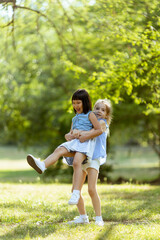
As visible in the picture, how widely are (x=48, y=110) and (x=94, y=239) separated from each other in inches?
466

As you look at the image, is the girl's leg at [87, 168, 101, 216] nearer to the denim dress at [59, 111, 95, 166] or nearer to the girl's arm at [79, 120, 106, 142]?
the denim dress at [59, 111, 95, 166]

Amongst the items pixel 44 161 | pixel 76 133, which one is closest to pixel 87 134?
pixel 76 133

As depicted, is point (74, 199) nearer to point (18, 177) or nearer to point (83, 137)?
point (83, 137)

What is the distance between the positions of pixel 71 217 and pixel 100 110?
1.65m

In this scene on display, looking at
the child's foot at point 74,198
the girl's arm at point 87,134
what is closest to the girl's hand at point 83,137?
the girl's arm at point 87,134

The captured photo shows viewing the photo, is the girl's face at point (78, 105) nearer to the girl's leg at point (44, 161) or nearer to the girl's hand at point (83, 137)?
the girl's hand at point (83, 137)

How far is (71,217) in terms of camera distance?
5.26 meters

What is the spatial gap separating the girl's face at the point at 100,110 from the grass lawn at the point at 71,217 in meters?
1.38

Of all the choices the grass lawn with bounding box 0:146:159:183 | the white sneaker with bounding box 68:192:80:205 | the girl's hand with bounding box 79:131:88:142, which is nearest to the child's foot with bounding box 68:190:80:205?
the white sneaker with bounding box 68:192:80:205

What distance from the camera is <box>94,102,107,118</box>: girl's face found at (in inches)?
187

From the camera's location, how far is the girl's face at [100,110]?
4.74 metres

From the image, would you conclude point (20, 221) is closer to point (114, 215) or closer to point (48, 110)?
point (114, 215)

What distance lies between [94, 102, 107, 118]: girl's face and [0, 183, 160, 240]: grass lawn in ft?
4.53

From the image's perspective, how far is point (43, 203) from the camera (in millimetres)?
6082
